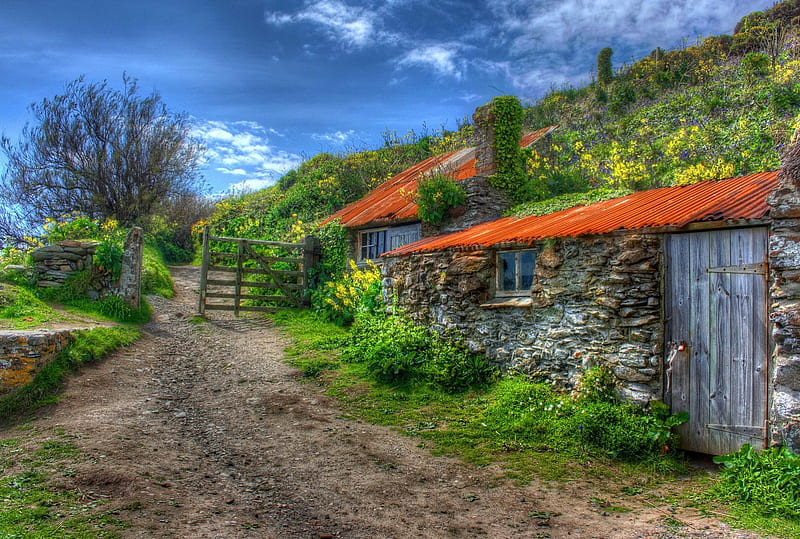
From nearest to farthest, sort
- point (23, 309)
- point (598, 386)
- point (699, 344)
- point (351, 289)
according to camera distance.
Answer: point (699, 344) → point (598, 386) → point (23, 309) → point (351, 289)

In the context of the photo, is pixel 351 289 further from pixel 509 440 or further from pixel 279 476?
pixel 279 476

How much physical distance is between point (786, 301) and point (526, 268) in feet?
12.3

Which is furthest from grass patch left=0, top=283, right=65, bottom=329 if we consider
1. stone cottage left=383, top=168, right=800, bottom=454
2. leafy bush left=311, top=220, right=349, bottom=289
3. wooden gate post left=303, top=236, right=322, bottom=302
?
stone cottage left=383, top=168, right=800, bottom=454

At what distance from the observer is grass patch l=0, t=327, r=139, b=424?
23.8ft

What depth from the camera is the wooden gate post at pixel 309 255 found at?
51.6 ft

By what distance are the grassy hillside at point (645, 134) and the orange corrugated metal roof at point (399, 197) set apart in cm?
194

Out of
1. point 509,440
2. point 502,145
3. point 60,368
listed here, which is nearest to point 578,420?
point 509,440

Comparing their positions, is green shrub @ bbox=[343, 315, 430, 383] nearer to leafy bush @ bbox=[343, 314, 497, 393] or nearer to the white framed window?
leafy bush @ bbox=[343, 314, 497, 393]

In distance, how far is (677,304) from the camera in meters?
6.49

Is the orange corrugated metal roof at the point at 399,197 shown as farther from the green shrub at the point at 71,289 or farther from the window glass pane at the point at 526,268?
the green shrub at the point at 71,289

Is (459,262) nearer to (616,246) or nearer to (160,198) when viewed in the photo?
(616,246)

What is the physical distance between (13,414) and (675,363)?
8.80m

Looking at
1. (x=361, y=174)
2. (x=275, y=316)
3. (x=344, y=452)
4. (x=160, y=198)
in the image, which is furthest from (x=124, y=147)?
(x=344, y=452)

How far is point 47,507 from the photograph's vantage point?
447cm
